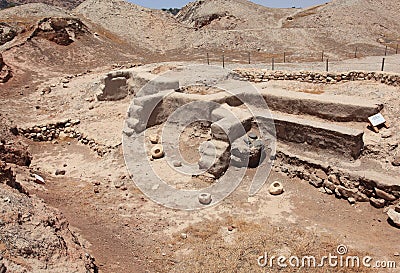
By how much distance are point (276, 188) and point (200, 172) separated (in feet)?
7.09

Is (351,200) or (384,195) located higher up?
(384,195)

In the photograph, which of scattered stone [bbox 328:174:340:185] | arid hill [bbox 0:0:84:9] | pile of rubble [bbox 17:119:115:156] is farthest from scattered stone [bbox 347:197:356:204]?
arid hill [bbox 0:0:84:9]

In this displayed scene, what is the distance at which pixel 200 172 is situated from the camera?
966cm

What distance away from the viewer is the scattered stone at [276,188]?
8805 mm

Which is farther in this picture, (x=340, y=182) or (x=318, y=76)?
(x=318, y=76)

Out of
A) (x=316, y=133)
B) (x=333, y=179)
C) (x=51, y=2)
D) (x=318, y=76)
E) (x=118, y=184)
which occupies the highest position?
(x=316, y=133)

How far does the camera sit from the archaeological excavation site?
6.26 m

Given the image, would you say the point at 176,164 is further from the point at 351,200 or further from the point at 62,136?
the point at 62,136

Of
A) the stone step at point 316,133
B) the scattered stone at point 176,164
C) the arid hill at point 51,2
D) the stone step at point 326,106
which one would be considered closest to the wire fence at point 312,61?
the stone step at point 326,106

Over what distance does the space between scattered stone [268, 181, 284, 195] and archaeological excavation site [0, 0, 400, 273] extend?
6 cm

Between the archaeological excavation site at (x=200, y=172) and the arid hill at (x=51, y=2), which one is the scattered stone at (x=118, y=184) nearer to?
the archaeological excavation site at (x=200, y=172)

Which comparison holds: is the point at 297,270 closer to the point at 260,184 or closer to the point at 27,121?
the point at 260,184

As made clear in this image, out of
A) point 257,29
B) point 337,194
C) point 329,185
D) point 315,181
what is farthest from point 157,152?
point 257,29

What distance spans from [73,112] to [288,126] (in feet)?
31.6
